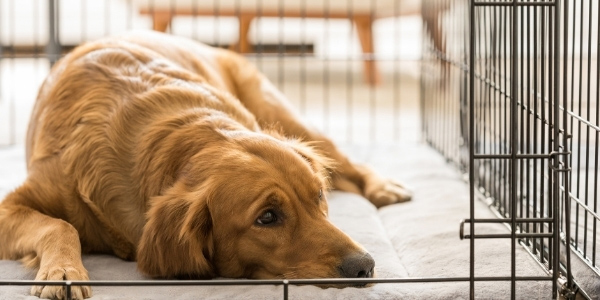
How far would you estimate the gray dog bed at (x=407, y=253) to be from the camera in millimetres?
2352

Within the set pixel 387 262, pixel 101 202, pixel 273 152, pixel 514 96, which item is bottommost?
pixel 387 262

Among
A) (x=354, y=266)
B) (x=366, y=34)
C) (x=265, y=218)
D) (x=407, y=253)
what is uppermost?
(x=366, y=34)

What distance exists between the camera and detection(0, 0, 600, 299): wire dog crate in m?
2.21

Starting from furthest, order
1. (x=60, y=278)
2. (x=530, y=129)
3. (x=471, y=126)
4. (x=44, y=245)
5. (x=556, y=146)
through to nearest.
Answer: (x=530, y=129) → (x=44, y=245) → (x=60, y=278) → (x=556, y=146) → (x=471, y=126)

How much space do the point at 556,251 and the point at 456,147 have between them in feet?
7.21

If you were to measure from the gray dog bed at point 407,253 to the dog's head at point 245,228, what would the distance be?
72mm

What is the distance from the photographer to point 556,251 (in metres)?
2.20

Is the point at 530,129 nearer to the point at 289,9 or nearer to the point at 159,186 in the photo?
the point at 159,186

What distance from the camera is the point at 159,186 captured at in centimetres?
251

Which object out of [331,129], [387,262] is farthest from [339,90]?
[387,262]

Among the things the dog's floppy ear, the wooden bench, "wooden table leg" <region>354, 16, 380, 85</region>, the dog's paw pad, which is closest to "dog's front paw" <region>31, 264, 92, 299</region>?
the dog's floppy ear

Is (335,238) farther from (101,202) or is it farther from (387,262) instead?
(101,202)

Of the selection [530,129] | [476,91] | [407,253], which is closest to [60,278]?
[407,253]

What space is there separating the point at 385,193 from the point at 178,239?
1.37m
